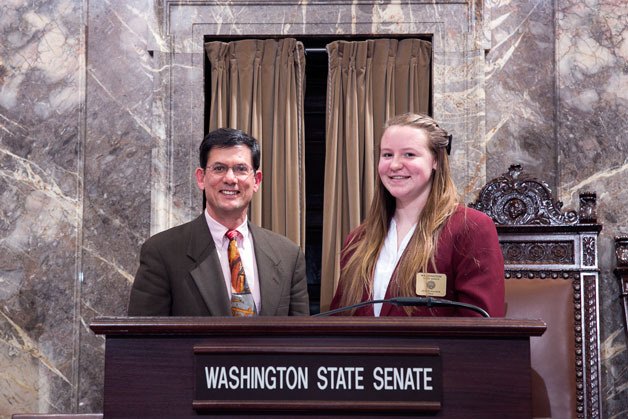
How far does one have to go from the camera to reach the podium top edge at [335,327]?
1.96 meters

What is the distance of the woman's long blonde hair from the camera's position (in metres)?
2.85

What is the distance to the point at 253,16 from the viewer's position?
4738 millimetres

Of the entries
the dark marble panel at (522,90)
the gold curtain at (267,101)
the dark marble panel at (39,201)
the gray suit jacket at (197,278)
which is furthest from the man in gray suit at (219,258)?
the dark marble panel at (522,90)

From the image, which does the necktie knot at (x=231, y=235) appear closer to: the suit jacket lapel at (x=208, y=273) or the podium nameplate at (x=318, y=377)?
the suit jacket lapel at (x=208, y=273)

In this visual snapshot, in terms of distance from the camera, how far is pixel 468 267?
2.83 m

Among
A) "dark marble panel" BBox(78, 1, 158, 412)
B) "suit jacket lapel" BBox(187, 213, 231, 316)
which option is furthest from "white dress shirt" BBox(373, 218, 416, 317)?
"dark marble panel" BBox(78, 1, 158, 412)

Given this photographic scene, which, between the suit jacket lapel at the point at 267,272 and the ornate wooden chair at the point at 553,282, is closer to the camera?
the suit jacket lapel at the point at 267,272

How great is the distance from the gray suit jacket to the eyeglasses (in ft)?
0.60

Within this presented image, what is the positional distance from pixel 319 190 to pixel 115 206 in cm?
111

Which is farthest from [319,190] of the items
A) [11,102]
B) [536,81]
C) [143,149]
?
[11,102]

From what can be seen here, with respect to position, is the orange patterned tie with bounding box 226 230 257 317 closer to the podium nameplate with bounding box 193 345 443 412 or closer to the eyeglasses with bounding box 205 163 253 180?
the eyeglasses with bounding box 205 163 253 180

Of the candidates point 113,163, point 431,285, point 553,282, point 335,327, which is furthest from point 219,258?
point 113,163

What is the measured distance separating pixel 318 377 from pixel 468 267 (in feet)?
3.31

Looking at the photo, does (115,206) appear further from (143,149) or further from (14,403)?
(14,403)
